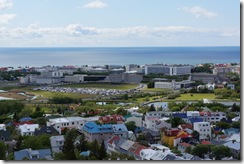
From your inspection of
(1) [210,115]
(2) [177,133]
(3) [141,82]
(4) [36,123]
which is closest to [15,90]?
(3) [141,82]

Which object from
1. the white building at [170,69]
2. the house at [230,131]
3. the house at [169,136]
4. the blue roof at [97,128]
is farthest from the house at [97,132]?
the white building at [170,69]

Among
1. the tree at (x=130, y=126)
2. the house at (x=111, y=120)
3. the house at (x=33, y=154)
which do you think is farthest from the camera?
the house at (x=111, y=120)

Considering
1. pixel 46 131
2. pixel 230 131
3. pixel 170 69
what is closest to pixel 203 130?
pixel 230 131

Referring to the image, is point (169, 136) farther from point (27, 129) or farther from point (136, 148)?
point (27, 129)

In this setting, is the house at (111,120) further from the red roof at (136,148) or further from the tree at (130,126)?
the red roof at (136,148)

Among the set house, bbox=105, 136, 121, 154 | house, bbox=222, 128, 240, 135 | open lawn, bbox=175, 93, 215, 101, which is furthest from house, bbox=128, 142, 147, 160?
open lawn, bbox=175, 93, 215, 101

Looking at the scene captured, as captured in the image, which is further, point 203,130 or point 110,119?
point 110,119
